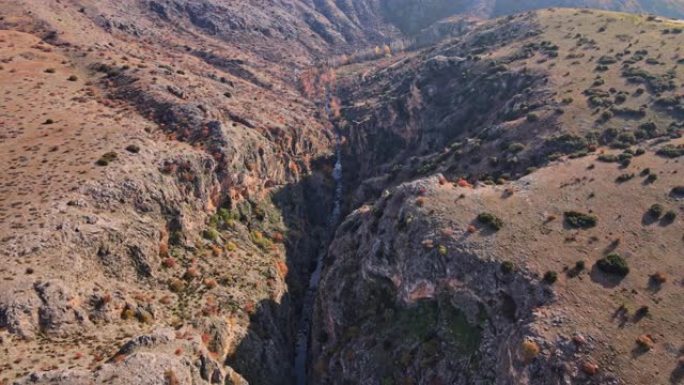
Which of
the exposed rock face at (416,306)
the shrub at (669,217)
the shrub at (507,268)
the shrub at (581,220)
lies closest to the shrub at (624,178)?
the shrub at (669,217)

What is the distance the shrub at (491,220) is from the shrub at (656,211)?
2096 centimetres

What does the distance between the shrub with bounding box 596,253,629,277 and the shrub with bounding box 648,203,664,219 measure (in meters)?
12.6

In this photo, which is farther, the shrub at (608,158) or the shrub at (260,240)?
the shrub at (260,240)

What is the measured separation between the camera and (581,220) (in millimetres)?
71125

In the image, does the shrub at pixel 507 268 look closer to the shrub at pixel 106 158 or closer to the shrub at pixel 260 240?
the shrub at pixel 260 240

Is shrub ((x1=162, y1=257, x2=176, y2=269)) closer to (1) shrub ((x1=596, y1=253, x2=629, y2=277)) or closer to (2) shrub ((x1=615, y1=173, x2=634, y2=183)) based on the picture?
(1) shrub ((x1=596, y1=253, x2=629, y2=277))

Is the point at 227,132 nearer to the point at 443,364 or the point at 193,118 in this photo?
the point at 193,118

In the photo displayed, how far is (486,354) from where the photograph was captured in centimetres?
5997

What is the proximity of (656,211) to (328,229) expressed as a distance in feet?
243

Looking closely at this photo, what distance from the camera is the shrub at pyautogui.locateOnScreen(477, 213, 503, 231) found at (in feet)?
237

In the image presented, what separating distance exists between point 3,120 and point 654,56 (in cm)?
14793

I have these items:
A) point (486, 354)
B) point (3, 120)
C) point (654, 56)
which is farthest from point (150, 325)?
point (654, 56)

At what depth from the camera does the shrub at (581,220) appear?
232ft

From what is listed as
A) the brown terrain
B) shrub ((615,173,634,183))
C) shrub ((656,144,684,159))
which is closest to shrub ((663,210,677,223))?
the brown terrain
